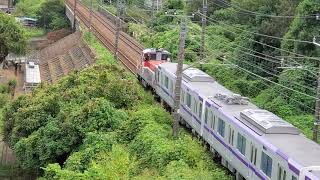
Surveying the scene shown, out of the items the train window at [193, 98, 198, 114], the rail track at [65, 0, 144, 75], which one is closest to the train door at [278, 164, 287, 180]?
the train window at [193, 98, 198, 114]

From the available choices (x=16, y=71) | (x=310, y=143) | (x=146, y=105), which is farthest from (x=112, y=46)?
(x=310, y=143)

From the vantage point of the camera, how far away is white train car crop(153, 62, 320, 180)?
1772cm

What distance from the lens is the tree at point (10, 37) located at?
57906 millimetres

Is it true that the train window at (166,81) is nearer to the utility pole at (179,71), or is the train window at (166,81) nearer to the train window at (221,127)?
the utility pole at (179,71)

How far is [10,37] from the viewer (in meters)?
58.3

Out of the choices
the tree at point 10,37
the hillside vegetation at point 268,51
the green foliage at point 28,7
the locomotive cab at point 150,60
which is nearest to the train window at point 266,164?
the hillside vegetation at point 268,51

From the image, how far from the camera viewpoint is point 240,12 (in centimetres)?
4834

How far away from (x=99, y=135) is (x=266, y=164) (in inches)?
328

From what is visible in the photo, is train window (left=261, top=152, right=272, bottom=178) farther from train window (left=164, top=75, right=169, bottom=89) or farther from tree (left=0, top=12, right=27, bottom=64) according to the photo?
tree (left=0, top=12, right=27, bottom=64)

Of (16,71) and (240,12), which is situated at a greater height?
(240,12)

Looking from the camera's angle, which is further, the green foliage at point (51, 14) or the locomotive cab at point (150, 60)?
the green foliage at point (51, 14)

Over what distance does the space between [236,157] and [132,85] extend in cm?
1015

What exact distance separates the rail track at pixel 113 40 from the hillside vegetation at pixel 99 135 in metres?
13.5

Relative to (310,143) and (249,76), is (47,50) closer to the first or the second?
(249,76)
